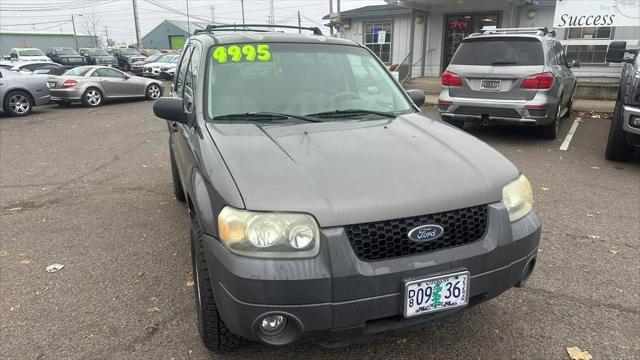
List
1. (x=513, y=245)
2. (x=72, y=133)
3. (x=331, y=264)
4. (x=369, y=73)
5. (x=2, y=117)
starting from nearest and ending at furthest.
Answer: (x=331, y=264), (x=513, y=245), (x=369, y=73), (x=72, y=133), (x=2, y=117)

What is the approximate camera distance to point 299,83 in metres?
3.30

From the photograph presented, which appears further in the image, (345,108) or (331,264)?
(345,108)

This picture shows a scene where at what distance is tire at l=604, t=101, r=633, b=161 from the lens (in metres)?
6.30

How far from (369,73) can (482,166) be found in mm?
1530

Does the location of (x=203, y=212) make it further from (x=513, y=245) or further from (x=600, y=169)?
(x=600, y=169)

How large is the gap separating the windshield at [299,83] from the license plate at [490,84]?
170 inches

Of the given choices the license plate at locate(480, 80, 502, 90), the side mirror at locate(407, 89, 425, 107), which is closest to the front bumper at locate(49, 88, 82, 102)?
the license plate at locate(480, 80, 502, 90)

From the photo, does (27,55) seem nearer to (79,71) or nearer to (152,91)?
(152,91)

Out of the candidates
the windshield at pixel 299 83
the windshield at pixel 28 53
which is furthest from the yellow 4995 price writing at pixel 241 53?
the windshield at pixel 28 53

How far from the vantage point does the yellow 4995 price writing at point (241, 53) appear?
3336 millimetres

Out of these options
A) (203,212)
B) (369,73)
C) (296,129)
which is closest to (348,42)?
(369,73)

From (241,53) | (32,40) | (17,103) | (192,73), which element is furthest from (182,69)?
(32,40)

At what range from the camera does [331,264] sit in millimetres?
1961

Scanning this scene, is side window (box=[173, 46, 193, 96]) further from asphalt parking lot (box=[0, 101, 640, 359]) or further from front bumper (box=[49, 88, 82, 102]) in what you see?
front bumper (box=[49, 88, 82, 102])
